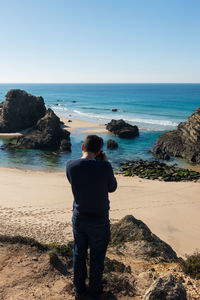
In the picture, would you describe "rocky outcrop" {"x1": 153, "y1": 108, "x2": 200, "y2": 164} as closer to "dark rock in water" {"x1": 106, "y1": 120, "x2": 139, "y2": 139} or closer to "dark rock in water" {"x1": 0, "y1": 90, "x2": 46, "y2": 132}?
"dark rock in water" {"x1": 106, "y1": 120, "x2": 139, "y2": 139}

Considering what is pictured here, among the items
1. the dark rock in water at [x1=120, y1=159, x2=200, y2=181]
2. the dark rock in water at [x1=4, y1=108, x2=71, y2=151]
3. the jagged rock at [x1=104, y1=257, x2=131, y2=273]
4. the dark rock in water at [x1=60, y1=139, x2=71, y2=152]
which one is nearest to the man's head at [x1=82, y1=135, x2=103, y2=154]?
the jagged rock at [x1=104, y1=257, x2=131, y2=273]

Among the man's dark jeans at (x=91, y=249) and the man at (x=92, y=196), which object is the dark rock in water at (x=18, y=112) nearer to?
the man's dark jeans at (x=91, y=249)

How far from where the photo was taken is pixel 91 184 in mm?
4227

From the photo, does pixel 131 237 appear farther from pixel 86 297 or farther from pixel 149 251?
pixel 86 297

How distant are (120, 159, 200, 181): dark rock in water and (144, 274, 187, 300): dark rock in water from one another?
19.5 meters

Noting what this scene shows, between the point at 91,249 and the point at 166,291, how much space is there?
150 cm

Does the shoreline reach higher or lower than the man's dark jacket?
lower

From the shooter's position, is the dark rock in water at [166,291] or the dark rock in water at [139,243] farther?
the dark rock in water at [139,243]

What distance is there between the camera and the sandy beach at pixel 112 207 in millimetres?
12281

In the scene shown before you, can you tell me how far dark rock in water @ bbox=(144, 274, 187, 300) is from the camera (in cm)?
468

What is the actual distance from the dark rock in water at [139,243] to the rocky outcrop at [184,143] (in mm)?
23090

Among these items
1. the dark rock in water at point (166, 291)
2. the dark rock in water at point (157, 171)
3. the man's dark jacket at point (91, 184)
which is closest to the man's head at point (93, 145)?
the man's dark jacket at point (91, 184)

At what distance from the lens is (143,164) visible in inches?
1110

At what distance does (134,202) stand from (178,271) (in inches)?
431
